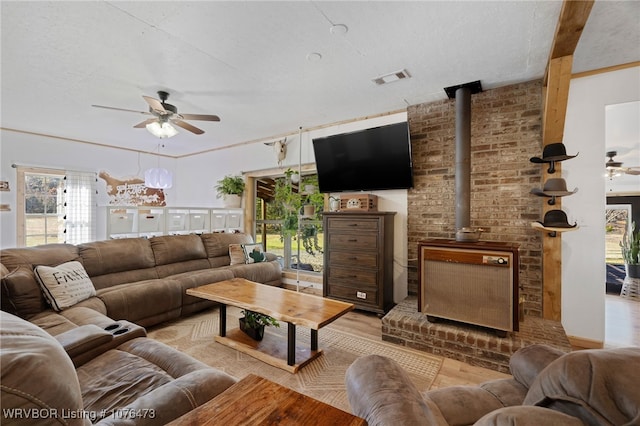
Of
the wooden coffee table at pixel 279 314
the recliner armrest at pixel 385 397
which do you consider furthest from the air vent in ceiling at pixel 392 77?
the recliner armrest at pixel 385 397

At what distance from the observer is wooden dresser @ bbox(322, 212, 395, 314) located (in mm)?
3361

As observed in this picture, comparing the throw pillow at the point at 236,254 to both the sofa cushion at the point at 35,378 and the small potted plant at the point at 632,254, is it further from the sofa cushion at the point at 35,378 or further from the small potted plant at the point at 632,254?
the small potted plant at the point at 632,254

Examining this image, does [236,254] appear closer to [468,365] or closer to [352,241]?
[352,241]

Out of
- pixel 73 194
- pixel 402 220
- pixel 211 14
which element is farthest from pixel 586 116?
pixel 73 194

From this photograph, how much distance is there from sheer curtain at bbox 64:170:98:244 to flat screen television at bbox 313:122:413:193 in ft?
14.6

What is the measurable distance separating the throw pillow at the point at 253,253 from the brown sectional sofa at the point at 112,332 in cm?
14

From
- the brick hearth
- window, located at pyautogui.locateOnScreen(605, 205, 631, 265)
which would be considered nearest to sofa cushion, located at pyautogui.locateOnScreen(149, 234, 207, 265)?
the brick hearth

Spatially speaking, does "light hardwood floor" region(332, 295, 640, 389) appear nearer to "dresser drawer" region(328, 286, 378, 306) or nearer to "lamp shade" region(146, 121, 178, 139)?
"dresser drawer" region(328, 286, 378, 306)

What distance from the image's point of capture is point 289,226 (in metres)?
4.52

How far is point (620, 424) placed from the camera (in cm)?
61

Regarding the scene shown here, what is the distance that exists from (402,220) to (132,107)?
12.7ft

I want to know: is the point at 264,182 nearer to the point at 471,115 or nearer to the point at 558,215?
the point at 471,115

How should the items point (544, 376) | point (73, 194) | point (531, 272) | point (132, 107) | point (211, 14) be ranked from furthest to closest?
point (73, 194), point (132, 107), point (531, 272), point (211, 14), point (544, 376)

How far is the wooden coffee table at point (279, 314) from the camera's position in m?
2.17
